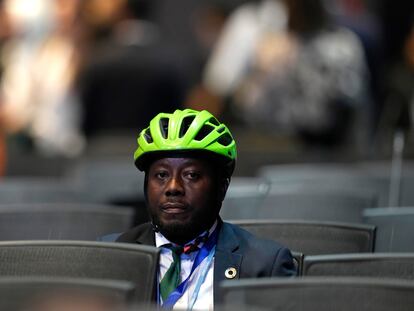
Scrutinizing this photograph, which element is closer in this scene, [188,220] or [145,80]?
[188,220]

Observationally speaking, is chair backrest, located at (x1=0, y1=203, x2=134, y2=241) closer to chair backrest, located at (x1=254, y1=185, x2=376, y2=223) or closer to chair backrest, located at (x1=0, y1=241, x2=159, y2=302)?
chair backrest, located at (x1=254, y1=185, x2=376, y2=223)

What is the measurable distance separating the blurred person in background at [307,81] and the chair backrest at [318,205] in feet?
15.4

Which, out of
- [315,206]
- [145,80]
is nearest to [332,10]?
[145,80]

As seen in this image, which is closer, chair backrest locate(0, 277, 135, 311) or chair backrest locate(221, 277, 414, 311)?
chair backrest locate(0, 277, 135, 311)

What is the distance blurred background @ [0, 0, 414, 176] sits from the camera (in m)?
13.8

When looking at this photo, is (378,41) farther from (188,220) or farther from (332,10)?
(188,220)

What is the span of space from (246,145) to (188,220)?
Answer: 809cm

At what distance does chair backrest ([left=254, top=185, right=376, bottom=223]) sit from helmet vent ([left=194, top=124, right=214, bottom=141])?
2514mm

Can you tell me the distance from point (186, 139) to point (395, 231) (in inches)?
73.7

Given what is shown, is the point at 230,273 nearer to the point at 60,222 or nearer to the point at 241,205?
the point at 60,222

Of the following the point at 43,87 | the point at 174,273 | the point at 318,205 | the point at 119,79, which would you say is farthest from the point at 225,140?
the point at 119,79

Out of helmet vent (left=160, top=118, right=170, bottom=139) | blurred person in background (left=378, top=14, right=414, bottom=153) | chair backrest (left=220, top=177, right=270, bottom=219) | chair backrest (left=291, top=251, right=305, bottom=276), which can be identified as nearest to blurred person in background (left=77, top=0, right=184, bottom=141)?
blurred person in background (left=378, top=14, right=414, bottom=153)

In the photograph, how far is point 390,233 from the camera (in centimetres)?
772

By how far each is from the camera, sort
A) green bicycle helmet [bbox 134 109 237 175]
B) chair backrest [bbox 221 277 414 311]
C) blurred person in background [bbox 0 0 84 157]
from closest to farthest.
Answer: chair backrest [bbox 221 277 414 311], green bicycle helmet [bbox 134 109 237 175], blurred person in background [bbox 0 0 84 157]
